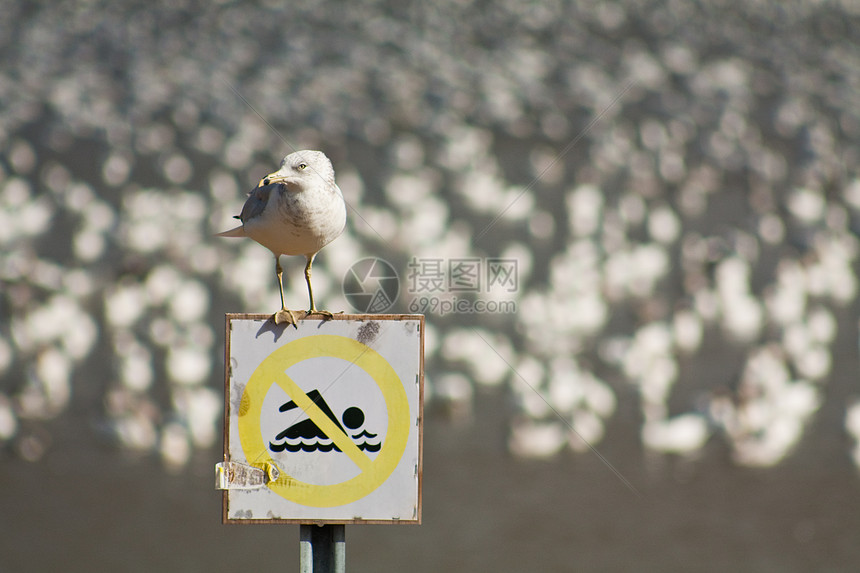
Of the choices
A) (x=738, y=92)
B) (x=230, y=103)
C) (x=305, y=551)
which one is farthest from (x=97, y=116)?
(x=738, y=92)

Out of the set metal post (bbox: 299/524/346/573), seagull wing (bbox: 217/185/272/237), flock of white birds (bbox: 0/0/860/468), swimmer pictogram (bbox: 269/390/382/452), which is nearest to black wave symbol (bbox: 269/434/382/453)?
swimmer pictogram (bbox: 269/390/382/452)

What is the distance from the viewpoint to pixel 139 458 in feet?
8.43

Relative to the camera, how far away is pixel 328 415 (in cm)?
114

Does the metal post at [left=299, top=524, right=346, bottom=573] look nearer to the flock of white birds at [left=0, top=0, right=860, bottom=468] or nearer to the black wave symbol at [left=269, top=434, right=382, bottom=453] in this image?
the black wave symbol at [left=269, top=434, right=382, bottom=453]

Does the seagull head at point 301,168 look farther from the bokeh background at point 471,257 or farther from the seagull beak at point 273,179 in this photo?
the bokeh background at point 471,257

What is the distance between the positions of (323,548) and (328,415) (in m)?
0.22

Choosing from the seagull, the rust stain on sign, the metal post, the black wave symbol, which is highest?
the seagull

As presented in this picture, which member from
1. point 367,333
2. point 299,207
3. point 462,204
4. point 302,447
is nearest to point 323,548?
point 302,447

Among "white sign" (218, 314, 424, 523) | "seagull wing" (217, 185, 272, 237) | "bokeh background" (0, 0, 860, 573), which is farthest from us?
"bokeh background" (0, 0, 860, 573)

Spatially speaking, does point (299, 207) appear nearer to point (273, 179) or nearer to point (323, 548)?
point (273, 179)

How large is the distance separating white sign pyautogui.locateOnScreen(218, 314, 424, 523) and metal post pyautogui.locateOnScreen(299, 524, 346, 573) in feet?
0.15

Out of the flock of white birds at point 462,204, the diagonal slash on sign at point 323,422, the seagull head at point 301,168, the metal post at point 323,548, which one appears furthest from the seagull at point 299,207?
the flock of white birds at point 462,204

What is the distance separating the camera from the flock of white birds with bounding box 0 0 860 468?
8.77 ft

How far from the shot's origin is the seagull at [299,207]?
4.04 feet
